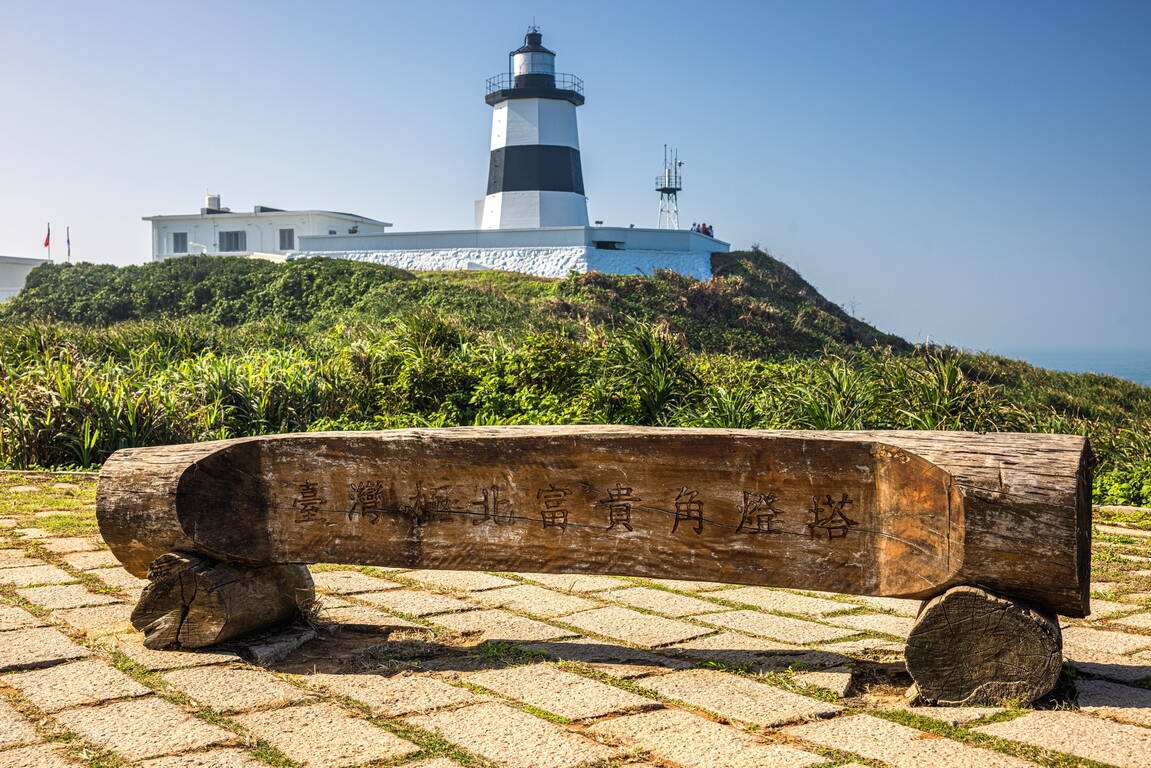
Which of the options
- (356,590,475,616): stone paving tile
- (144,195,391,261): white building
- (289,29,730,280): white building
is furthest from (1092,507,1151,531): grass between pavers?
(144,195,391,261): white building

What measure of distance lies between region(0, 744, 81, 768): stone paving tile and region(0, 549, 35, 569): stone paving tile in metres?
2.64

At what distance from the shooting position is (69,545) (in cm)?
548

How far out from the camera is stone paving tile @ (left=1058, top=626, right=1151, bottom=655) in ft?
11.9

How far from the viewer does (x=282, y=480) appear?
363cm

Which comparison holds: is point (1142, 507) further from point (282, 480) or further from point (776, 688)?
point (282, 480)

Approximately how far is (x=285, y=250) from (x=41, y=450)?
30361mm

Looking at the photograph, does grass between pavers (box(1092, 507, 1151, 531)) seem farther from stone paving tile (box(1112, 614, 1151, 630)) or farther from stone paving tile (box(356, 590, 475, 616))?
stone paving tile (box(356, 590, 475, 616))

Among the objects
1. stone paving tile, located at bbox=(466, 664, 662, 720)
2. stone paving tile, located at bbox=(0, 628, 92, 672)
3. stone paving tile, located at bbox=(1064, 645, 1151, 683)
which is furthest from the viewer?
→ stone paving tile, located at bbox=(0, 628, 92, 672)

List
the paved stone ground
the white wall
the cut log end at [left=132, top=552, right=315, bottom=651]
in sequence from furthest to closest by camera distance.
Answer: the white wall
the cut log end at [left=132, top=552, right=315, bottom=651]
the paved stone ground

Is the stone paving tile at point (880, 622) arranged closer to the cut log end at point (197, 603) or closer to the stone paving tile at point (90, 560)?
the cut log end at point (197, 603)

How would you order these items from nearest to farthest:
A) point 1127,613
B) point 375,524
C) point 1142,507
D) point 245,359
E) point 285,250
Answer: point 375,524, point 1127,613, point 1142,507, point 245,359, point 285,250

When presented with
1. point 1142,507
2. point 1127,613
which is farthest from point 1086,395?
point 1127,613

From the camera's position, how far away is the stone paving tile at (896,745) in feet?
8.38

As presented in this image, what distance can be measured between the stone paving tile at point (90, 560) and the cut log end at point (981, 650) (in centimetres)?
382
